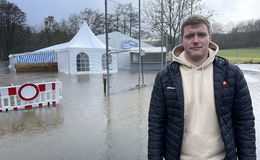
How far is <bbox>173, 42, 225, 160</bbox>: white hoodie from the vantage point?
184 cm

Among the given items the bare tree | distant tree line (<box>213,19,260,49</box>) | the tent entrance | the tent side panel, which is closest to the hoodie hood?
the tent entrance

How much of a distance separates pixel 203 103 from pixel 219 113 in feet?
0.45

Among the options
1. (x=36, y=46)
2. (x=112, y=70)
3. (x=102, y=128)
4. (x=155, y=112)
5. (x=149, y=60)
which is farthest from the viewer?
(x=36, y=46)

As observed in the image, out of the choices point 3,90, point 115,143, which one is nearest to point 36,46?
point 3,90

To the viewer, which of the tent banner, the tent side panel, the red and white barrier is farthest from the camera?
the tent banner

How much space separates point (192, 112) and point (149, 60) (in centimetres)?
2480

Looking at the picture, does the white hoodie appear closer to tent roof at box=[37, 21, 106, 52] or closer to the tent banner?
tent roof at box=[37, 21, 106, 52]

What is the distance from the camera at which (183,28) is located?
75.4 inches

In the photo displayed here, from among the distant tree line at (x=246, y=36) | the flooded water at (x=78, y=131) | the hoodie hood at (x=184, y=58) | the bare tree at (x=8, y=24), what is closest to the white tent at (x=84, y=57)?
the flooded water at (x=78, y=131)

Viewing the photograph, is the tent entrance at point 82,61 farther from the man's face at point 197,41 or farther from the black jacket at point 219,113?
the man's face at point 197,41

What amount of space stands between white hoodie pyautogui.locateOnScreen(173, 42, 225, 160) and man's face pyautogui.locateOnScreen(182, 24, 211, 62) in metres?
0.07

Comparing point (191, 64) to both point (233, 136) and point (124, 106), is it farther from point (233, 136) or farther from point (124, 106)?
point (124, 106)

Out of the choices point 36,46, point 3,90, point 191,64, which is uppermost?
point 36,46

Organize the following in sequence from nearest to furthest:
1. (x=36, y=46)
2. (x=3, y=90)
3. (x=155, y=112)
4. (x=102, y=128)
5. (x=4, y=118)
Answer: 1. (x=155, y=112)
2. (x=102, y=128)
3. (x=4, y=118)
4. (x=3, y=90)
5. (x=36, y=46)
